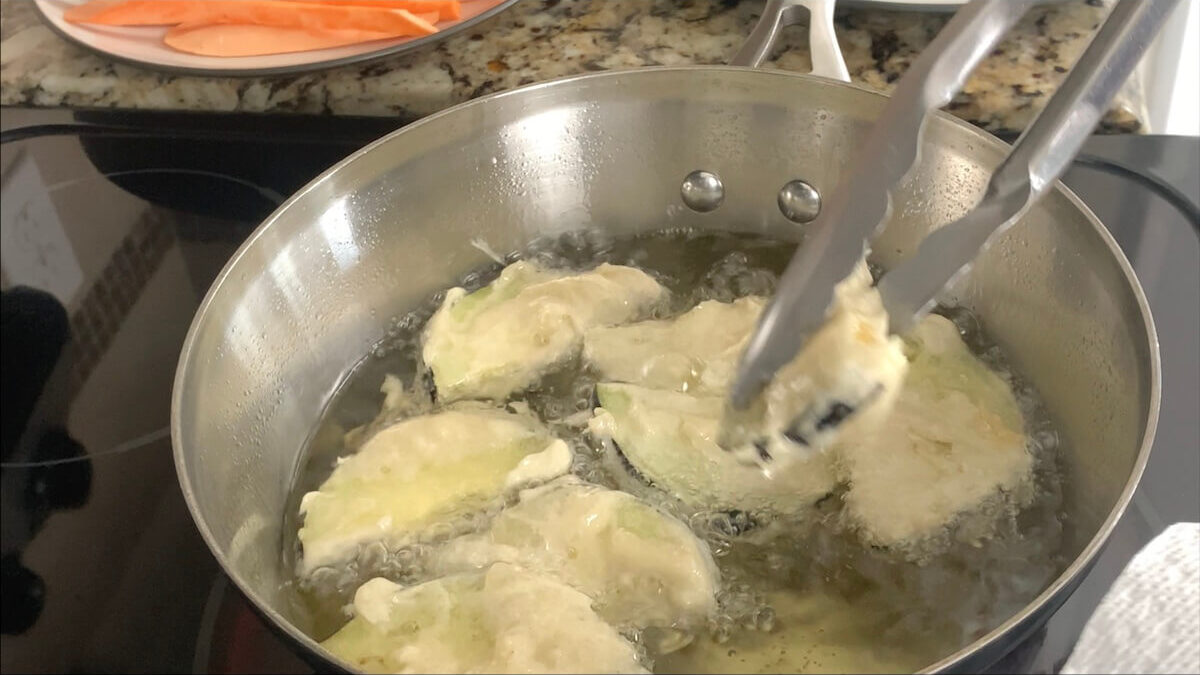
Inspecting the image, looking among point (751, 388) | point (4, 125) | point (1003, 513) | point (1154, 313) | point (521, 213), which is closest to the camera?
point (751, 388)

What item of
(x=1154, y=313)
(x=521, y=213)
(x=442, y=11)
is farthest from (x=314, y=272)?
(x=1154, y=313)

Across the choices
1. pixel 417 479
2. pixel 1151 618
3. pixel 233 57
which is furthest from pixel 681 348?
pixel 233 57

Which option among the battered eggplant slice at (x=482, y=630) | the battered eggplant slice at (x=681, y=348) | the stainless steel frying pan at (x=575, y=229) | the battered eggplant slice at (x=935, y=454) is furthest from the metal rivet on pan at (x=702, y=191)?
the battered eggplant slice at (x=482, y=630)

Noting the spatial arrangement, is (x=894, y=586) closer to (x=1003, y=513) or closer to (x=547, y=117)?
(x=1003, y=513)

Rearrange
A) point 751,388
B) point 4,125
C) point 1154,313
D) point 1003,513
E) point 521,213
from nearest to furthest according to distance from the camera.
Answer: point 751,388
point 1003,513
point 1154,313
point 521,213
point 4,125

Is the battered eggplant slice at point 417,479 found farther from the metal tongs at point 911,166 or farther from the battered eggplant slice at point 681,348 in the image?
the metal tongs at point 911,166

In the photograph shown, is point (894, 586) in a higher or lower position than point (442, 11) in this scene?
lower
